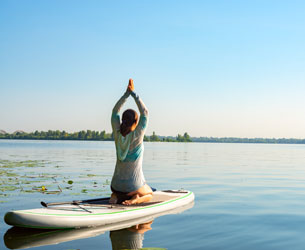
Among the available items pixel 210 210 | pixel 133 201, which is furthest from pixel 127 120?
pixel 210 210

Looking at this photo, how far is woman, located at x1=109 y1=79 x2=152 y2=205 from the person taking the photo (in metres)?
9.97

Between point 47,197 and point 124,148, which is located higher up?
point 124,148

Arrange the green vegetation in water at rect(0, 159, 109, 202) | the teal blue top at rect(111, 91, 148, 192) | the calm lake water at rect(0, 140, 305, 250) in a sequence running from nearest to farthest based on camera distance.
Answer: the calm lake water at rect(0, 140, 305, 250) → the teal blue top at rect(111, 91, 148, 192) → the green vegetation in water at rect(0, 159, 109, 202)

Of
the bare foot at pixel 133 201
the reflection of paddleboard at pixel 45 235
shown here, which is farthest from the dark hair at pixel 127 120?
the reflection of paddleboard at pixel 45 235

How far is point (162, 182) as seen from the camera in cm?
1872

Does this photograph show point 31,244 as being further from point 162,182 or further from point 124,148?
point 162,182

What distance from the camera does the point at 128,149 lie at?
9938mm

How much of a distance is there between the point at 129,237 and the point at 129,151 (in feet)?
8.01

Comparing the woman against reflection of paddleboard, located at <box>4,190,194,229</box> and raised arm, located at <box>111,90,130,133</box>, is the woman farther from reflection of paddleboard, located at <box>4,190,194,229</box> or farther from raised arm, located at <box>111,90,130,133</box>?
reflection of paddleboard, located at <box>4,190,194,229</box>

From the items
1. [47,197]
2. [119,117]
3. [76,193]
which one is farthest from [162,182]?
[119,117]

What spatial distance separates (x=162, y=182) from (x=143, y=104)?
365 inches

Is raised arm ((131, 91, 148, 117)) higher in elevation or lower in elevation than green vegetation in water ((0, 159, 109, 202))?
higher

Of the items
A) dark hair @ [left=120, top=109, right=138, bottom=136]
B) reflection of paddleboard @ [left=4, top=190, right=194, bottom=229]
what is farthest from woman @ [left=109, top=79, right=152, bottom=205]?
reflection of paddleboard @ [left=4, top=190, right=194, bottom=229]

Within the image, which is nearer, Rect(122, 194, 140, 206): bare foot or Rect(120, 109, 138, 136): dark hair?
Rect(120, 109, 138, 136): dark hair
